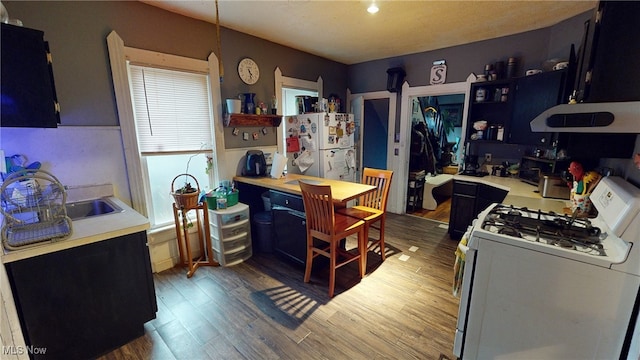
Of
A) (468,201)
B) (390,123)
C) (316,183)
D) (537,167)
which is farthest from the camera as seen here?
(390,123)

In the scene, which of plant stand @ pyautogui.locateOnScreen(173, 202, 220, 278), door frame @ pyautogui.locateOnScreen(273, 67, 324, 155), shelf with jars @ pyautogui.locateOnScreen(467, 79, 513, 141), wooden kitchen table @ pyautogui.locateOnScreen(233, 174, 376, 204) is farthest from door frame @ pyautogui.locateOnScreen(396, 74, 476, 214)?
plant stand @ pyautogui.locateOnScreen(173, 202, 220, 278)

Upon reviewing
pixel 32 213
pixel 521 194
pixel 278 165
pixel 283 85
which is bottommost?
pixel 521 194

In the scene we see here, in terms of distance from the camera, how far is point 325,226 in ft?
7.27

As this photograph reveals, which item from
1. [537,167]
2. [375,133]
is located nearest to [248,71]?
[375,133]

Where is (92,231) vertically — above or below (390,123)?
below

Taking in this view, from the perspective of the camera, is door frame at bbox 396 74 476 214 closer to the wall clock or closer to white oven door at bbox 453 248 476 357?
the wall clock

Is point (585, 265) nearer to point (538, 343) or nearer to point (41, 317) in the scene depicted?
point (538, 343)

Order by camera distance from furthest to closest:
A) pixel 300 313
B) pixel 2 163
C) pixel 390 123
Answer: pixel 390 123 < pixel 300 313 < pixel 2 163

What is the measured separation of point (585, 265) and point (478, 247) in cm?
39

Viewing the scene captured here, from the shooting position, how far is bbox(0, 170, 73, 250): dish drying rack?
135cm

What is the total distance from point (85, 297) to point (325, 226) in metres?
1.61

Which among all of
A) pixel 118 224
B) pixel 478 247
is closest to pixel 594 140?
pixel 478 247

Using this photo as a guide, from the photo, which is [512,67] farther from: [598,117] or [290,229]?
[290,229]

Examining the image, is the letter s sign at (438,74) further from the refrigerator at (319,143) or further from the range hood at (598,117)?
the range hood at (598,117)
